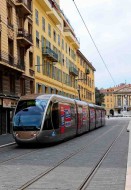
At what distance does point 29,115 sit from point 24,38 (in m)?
17.2

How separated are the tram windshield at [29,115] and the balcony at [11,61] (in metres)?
10.3

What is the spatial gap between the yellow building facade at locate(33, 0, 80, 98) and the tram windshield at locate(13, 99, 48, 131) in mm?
19809

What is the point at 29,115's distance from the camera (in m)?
21.6

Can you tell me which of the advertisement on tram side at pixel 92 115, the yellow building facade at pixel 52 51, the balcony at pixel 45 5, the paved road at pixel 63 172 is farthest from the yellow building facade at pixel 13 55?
the paved road at pixel 63 172

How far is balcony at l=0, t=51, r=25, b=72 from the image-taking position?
32.5 m

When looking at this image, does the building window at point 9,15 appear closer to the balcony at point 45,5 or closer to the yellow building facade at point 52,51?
the yellow building facade at point 52,51

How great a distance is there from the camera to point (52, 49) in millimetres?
52938

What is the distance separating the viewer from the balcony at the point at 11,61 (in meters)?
32.5

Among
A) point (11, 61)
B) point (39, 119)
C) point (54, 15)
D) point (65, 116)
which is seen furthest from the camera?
point (54, 15)

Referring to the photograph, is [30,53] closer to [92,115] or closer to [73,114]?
[92,115]

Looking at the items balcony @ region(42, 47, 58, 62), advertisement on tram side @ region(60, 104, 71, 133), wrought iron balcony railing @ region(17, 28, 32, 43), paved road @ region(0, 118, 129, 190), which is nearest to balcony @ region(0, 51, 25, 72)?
wrought iron balcony railing @ region(17, 28, 32, 43)

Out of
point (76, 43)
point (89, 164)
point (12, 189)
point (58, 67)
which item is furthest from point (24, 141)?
point (76, 43)

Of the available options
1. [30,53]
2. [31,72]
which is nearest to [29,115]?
[31,72]

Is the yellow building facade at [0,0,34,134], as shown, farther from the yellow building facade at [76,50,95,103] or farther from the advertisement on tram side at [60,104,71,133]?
the yellow building facade at [76,50,95,103]
